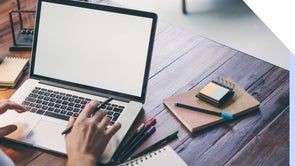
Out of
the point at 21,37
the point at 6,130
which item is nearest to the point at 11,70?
the point at 21,37

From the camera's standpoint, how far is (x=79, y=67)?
4.06 feet

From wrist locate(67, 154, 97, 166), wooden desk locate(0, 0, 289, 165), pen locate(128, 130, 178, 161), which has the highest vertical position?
wooden desk locate(0, 0, 289, 165)

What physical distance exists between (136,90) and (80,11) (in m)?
0.30

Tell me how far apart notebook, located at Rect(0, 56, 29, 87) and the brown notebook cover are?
504mm

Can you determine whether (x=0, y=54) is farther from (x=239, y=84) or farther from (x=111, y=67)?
(x=239, y=84)

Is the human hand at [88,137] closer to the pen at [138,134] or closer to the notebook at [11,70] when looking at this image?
the pen at [138,134]

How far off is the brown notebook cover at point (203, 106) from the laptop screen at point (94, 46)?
11cm

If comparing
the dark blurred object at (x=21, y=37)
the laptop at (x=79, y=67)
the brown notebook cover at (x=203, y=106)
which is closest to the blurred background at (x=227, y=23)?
the dark blurred object at (x=21, y=37)

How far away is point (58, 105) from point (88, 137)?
215 mm

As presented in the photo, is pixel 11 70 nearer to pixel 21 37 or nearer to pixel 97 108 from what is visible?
pixel 21 37

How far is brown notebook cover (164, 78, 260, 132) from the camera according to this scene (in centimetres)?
111

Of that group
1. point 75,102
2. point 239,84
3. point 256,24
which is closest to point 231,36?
point 256,24

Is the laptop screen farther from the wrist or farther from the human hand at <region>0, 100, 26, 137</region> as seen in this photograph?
the wrist

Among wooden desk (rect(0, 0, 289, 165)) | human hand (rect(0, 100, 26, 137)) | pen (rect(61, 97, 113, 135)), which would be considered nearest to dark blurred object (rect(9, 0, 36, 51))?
wooden desk (rect(0, 0, 289, 165))
